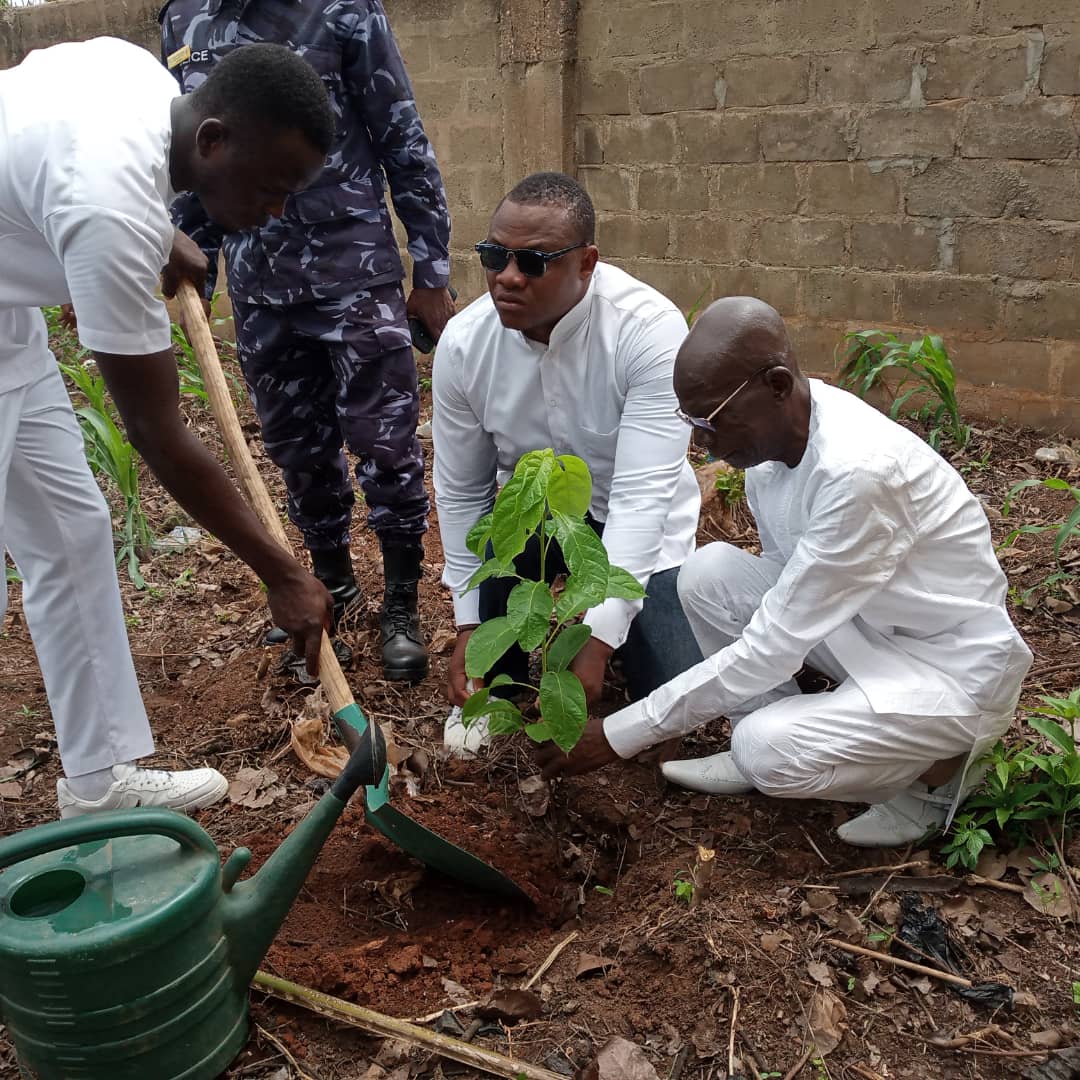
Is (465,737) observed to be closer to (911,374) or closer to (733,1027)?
(733,1027)

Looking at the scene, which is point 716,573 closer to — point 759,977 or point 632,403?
point 632,403

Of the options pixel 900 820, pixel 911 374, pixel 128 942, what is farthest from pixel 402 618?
pixel 911 374

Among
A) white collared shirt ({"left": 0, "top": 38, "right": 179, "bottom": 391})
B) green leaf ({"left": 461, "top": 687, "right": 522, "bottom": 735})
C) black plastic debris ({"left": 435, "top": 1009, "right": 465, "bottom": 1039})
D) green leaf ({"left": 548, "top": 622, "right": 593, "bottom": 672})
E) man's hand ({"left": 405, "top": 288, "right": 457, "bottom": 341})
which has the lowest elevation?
black plastic debris ({"left": 435, "top": 1009, "right": 465, "bottom": 1039})

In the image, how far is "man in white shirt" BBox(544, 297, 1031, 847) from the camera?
203cm

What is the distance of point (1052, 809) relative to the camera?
214 centimetres

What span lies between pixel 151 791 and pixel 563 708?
1062mm

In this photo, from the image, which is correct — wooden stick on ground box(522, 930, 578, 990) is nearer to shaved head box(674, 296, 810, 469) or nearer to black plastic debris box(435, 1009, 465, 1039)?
black plastic debris box(435, 1009, 465, 1039)

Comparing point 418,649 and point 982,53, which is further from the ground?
point 982,53

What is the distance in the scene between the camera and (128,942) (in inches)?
A: 60.1

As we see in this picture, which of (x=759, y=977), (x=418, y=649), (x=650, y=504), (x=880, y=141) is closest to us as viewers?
(x=759, y=977)

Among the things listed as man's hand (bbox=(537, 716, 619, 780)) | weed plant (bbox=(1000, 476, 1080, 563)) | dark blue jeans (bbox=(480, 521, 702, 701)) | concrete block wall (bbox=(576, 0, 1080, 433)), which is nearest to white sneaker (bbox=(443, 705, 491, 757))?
dark blue jeans (bbox=(480, 521, 702, 701))

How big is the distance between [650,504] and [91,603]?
128cm

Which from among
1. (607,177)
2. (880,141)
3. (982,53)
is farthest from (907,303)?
(607,177)

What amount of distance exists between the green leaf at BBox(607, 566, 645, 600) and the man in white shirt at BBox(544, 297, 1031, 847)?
24 cm
